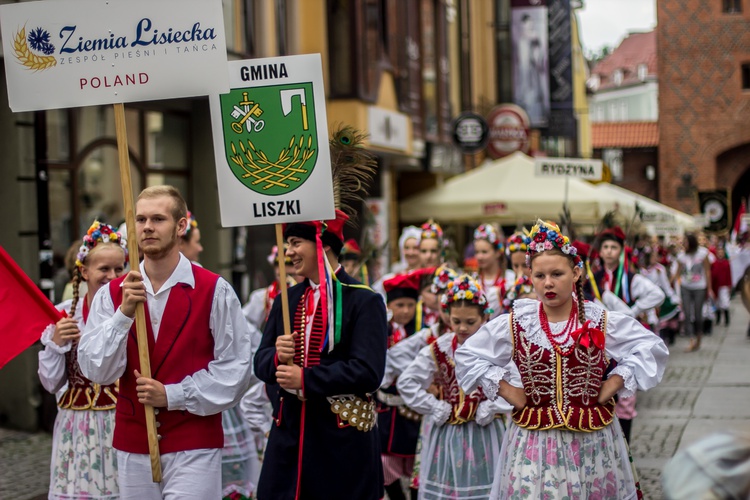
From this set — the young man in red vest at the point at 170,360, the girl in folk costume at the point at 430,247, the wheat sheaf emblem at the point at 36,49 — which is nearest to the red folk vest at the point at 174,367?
the young man in red vest at the point at 170,360

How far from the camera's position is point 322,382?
204 inches

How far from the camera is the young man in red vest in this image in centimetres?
482

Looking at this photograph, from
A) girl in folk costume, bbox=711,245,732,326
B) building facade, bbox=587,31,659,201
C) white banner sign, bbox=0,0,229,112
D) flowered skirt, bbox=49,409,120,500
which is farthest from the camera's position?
building facade, bbox=587,31,659,201

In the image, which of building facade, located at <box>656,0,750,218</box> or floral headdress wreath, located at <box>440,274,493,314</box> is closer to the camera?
floral headdress wreath, located at <box>440,274,493,314</box>

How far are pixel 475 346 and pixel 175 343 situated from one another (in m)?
1.46

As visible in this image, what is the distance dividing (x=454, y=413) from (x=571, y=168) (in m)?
7.15

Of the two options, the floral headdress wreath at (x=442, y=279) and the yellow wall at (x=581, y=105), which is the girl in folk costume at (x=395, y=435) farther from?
the yellow wall at (x=581, y=105)

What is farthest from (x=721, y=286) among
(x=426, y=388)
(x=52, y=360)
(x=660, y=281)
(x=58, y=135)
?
(x=52, y=360)

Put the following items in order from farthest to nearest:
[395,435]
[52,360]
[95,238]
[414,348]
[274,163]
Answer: [395,435] → [414,348] → [95,238] → [52,360] → [274,163]

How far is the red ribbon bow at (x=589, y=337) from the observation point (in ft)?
17.3

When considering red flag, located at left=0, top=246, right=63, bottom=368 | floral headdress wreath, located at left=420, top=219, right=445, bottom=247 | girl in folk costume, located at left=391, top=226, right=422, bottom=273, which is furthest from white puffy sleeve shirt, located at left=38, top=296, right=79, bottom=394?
girl in folk costume, located at left=391, top=226, right=422, bottom=273

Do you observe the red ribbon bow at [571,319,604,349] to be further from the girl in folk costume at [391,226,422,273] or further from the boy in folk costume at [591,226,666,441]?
the girl in folk costume at [391,226,422,273]

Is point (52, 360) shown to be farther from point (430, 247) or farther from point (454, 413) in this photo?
point (430, 247)

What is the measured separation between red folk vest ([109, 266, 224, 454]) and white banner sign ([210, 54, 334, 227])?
1.99 feet
